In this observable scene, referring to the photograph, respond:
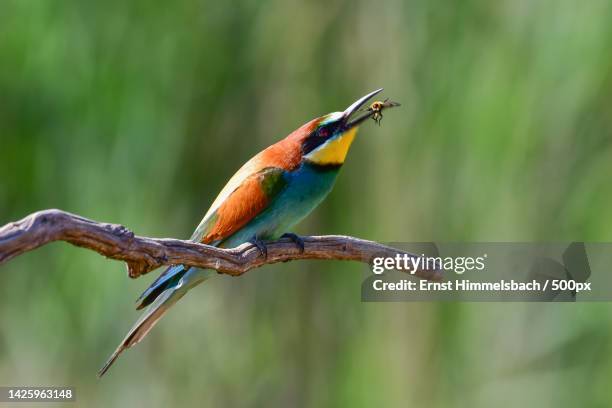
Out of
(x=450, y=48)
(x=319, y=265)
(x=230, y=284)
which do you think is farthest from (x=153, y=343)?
(x=450, y=48)

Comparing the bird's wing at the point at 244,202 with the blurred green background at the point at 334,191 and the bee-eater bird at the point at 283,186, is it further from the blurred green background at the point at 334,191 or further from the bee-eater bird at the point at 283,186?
the blurred green background at the point at 334,191

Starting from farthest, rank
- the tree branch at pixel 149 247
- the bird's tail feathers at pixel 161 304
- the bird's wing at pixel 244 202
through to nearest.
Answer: the bird's wing at pixel 244 202
the bird's tail feathers at pixel 161 304
the tree branch at pixel 149 247

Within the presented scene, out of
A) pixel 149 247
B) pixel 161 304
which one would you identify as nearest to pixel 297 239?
pixel 161 304

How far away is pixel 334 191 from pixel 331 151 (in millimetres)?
1171

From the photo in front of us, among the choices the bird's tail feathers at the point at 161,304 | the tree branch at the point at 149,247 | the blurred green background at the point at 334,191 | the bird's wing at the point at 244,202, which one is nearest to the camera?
the tree branch at the point at 149,247

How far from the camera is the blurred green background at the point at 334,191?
10.9ft

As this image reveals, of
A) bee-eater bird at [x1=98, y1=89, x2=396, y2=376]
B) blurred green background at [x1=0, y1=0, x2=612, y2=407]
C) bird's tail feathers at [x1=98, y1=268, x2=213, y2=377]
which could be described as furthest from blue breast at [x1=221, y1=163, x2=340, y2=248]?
blurred green background at [x1=0, y1=0, x2=612, y2=407]

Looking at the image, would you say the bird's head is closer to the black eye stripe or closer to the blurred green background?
the black eye stripe

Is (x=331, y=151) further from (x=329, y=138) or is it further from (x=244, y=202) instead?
(x=244, y=202)

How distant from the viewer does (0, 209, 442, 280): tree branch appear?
1.93m

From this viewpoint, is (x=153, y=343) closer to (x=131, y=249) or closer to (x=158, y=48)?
(x=158, y=48)


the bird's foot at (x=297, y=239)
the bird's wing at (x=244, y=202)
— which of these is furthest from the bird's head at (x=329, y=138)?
the bird's foot at (x=297, y=239)

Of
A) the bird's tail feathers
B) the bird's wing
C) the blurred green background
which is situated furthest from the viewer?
the blurred green background

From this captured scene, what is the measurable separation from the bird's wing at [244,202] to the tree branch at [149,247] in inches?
4.7
